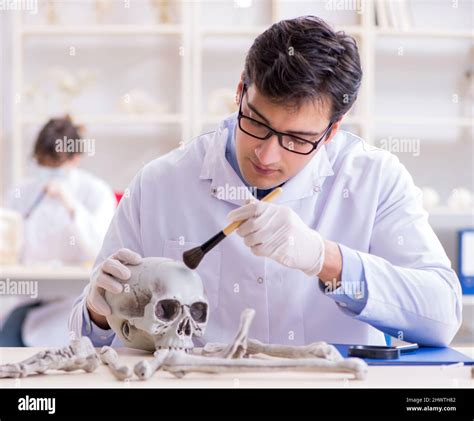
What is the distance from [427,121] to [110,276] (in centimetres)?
313

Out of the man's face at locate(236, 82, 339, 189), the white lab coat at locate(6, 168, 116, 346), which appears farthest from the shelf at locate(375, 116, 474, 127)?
the man's face at locate(236, 82, 339, 189)

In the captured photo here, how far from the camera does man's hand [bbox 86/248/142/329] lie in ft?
4.90

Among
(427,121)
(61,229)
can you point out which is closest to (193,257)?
(61,229)

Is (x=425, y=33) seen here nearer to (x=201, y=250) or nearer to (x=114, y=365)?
(x=201, y=250)

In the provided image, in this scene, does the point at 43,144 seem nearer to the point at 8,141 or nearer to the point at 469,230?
the point at 8,141

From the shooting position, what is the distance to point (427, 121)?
4.31 m

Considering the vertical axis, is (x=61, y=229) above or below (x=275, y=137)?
below

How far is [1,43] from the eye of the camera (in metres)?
4.65

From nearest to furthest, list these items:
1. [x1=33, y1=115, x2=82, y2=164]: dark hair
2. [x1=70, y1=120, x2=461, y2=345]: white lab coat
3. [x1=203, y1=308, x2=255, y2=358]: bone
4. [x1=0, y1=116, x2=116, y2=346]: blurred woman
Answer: [x1=203, y1=308, x2=255, y2=358]: bone, [x1=70, y1=120, x2=461, y2=345]: white lab coat, [x1=0, y1=116, x2=116, y2=346]: blurred woman, [x1=33, y1=115, x2=82, y2=164]: dark hair

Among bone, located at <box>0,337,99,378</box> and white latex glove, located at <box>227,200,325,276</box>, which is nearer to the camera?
bone, located at <box>0,337,99,378</box>

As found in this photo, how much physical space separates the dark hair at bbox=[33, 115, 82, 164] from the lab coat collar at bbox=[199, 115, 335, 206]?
2372 millimetres

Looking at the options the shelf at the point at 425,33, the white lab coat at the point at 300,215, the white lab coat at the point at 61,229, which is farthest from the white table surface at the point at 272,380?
the shelf at the point at 425,33

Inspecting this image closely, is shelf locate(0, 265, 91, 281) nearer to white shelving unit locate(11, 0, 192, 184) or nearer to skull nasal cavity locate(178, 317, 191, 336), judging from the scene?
white shelving unit locate(11, 0, 192, 184)
